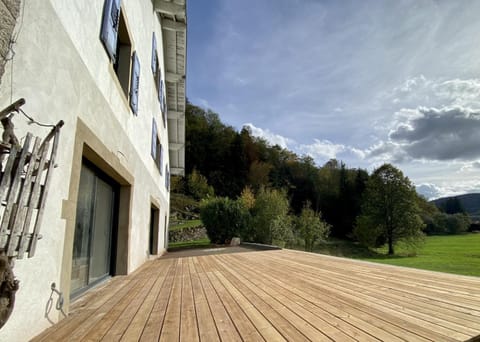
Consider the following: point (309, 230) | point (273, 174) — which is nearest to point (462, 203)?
point (273, 174)

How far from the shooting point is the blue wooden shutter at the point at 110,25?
305 centimetres

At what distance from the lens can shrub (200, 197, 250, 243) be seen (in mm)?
14672

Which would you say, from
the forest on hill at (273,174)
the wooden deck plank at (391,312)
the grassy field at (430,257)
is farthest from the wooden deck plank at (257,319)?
the forest on hill at (273,174)

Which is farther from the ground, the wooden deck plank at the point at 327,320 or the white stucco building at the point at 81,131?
the white stucco building at the point at 81,131

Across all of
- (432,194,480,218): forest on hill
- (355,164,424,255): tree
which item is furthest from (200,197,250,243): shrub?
(432,194,480,218): forest on hill

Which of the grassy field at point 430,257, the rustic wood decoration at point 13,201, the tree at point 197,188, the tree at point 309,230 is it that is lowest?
the grassy field at point 430,257

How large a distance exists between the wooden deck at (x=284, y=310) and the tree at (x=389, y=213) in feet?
90.8

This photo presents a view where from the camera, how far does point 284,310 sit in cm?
225

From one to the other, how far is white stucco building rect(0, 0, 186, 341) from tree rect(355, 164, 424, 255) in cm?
2887

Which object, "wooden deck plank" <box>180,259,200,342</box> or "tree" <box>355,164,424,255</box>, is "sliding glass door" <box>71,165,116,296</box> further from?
"tree" <box>355,164,424,255</box>

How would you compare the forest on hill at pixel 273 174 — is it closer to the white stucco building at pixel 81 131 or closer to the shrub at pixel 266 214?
the shrub at pixel 266 214

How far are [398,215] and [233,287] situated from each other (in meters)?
29.9

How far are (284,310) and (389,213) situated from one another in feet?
100

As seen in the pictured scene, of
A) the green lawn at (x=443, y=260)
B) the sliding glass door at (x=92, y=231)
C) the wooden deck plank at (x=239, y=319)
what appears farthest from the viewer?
the green lawn at (x=443, y=260)
